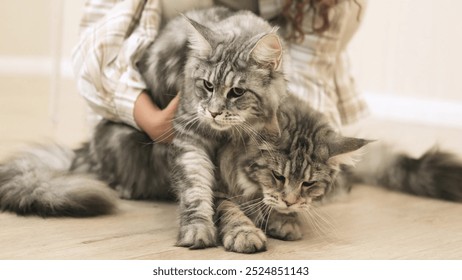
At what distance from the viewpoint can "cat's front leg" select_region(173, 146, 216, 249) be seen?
59.8 inches

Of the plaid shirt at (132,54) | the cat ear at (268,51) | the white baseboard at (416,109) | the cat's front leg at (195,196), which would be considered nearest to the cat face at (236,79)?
the cat ear at (268,51)

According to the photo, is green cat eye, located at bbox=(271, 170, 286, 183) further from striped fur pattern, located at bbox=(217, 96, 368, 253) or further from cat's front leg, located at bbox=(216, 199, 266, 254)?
cat's front leg, located at bbox=(216, 199, 266, 254)

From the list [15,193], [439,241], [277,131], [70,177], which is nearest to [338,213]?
[439,241]

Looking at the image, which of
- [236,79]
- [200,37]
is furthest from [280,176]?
[200,37]

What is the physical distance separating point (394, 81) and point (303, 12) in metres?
1.61

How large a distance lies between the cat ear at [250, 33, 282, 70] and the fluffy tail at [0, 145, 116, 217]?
2.03 ft

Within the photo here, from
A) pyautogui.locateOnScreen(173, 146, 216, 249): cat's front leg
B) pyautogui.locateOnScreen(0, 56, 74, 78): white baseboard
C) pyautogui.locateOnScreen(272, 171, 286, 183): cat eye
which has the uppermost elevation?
pyautogui.locateOnScreen(272, 171, 286, 183): cat eye

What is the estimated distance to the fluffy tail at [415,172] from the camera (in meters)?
2.15

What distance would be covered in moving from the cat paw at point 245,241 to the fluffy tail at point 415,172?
3.00 feet

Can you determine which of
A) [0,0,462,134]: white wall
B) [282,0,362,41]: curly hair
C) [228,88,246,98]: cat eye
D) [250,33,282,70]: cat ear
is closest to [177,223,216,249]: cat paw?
[228,88,246,98]: cat eye

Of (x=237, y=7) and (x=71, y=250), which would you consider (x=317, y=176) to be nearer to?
(x=71, y=250)

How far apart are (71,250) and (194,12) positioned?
866 mm

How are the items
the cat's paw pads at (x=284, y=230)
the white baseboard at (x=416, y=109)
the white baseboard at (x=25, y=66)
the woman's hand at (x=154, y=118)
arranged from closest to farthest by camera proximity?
the cat's paw pads at (x=284, y=230)
the woman's hand at (x=154, y=118)
the white baseboard at (x=416, y=109)
the white baseboard at (x=25, y=66)

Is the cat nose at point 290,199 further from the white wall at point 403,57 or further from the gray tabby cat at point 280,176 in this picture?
the white wall at point 403,57
